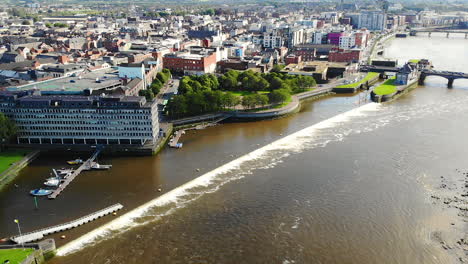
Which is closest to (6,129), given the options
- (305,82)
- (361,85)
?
(305,82)

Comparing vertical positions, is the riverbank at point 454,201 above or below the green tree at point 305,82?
below

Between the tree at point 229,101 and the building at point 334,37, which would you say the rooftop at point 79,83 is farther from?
the building at point 334,37

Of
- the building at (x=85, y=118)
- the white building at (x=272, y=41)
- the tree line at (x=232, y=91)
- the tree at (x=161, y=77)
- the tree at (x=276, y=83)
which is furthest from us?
the white building at (x=272, y=41)

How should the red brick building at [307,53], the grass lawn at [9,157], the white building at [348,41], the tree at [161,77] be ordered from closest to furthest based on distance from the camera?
the grass lawn at [9,157]
the tree at [161,77]
the red brick building at [307,53]
the white building at [348,41]

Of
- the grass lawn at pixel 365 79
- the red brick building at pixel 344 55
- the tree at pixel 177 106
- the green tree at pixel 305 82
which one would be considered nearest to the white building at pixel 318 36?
the red brick building at pixel 344 55

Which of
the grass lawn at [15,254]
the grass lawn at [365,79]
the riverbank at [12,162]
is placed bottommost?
the grass lawn at [15,254]

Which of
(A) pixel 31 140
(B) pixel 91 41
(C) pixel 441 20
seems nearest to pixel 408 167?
(A) pixel 31 140

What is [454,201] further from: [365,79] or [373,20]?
[373,20]
